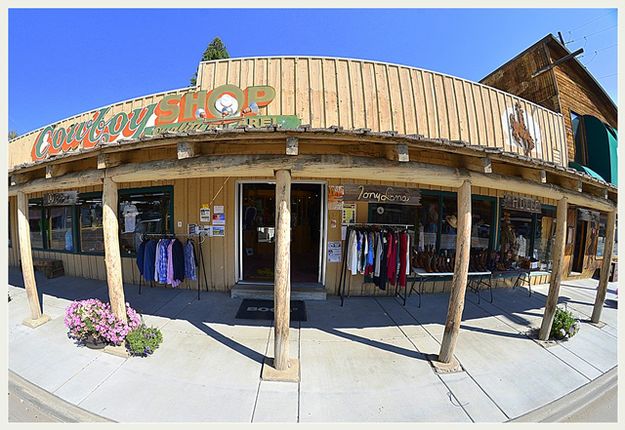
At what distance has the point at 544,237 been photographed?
784cm

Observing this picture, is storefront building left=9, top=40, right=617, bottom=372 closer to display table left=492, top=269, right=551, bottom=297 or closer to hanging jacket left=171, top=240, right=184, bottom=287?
display table left=492, top=269, right=551, bottom=297

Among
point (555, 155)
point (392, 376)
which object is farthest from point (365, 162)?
point (555, 155)

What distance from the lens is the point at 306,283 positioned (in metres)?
5.68

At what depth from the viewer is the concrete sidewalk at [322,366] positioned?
2680mm

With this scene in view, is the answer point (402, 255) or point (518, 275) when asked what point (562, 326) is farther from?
point (518, 275)

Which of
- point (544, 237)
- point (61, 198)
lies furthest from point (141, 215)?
point (544, 237)

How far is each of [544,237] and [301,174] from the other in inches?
345

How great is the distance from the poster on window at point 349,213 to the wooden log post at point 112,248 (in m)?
4.06

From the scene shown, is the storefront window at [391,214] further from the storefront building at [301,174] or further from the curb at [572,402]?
the curb at [572,402]

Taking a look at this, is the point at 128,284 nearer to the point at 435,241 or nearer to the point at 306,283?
the point at 306,283

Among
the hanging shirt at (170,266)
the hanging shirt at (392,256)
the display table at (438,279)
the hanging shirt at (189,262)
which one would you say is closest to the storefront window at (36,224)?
the hanging shirt at (170,266)

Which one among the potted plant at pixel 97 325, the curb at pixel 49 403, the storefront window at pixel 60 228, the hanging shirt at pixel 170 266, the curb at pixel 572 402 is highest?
the storefront window at pixel 60 228

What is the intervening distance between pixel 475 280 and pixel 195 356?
258 inches

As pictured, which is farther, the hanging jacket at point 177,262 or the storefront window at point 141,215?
the storefront window at point 141,215
